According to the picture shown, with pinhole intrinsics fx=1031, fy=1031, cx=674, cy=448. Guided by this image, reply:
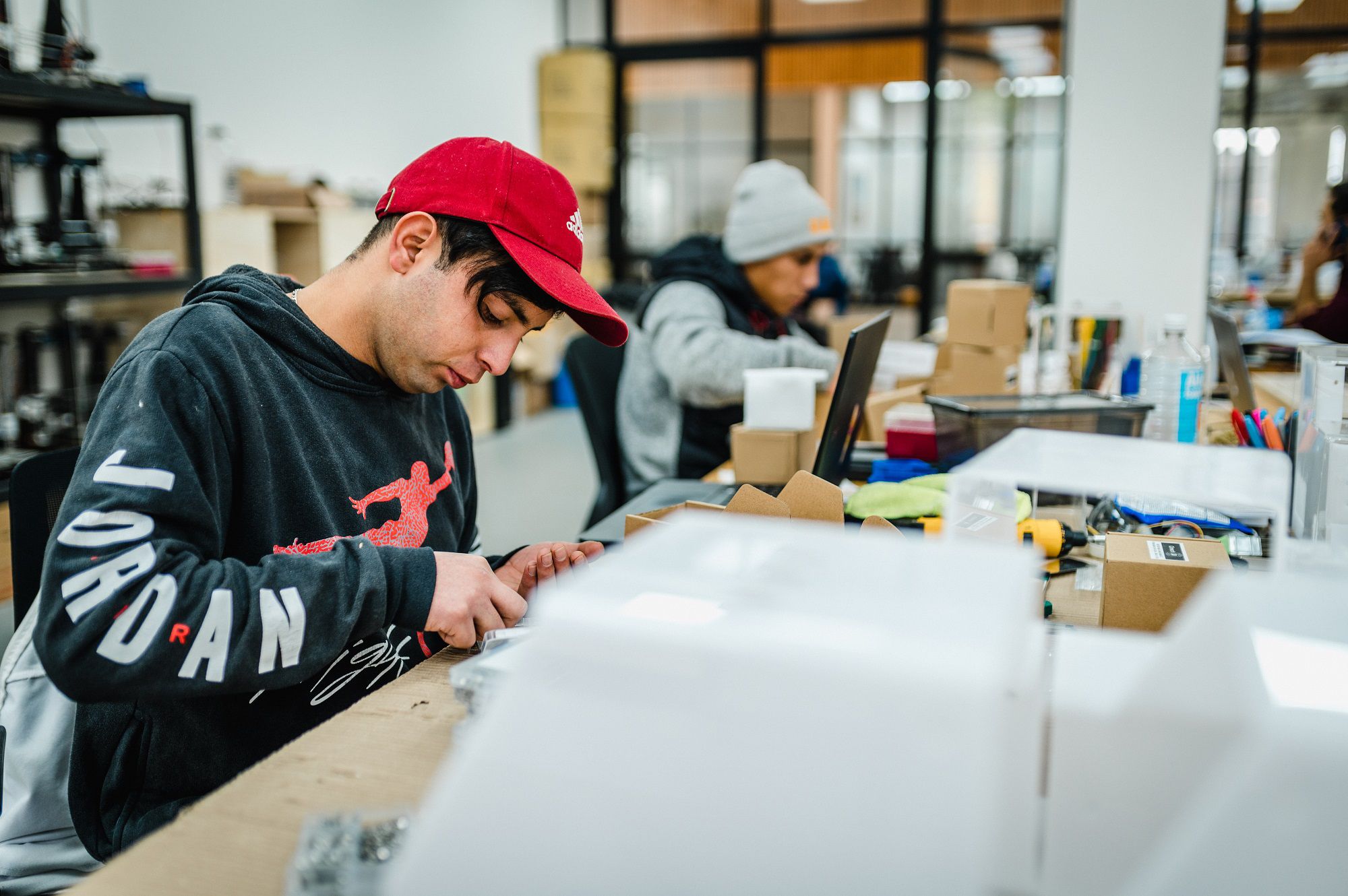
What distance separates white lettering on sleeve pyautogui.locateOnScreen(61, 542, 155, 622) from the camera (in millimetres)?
814

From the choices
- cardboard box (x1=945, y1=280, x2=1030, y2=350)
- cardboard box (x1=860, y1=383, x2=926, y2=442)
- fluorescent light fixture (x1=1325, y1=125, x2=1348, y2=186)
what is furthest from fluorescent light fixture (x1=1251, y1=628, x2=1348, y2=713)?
fluorescent light fixture (x1=1325, y1=125, x2=1348, y2=186)

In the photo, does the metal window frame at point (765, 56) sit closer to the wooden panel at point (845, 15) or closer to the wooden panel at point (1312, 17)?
the wooden panel at point (845, 15)

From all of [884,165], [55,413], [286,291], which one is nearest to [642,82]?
[884,165]

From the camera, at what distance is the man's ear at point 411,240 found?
42.1 inches

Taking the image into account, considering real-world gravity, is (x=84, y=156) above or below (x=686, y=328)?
above

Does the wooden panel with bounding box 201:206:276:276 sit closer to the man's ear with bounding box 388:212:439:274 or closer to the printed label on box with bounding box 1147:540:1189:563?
the man's ear with bounding box 388:212:439:274

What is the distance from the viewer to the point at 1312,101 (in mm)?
4281

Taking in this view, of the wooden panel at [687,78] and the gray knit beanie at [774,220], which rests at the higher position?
the wooden panel at [687,78]

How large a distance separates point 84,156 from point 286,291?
2.51m

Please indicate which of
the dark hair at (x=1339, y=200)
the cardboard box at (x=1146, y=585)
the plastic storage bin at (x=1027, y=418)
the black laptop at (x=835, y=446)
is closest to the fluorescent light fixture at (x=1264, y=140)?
the dark hair at (x=1339, y=200)

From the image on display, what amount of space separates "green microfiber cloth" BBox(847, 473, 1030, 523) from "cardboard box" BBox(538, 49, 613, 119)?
540 cm

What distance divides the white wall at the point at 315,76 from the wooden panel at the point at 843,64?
1634 millimetres

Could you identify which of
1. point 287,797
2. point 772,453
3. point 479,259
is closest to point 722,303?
point 772,453

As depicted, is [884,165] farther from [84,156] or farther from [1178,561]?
[1178,561]
